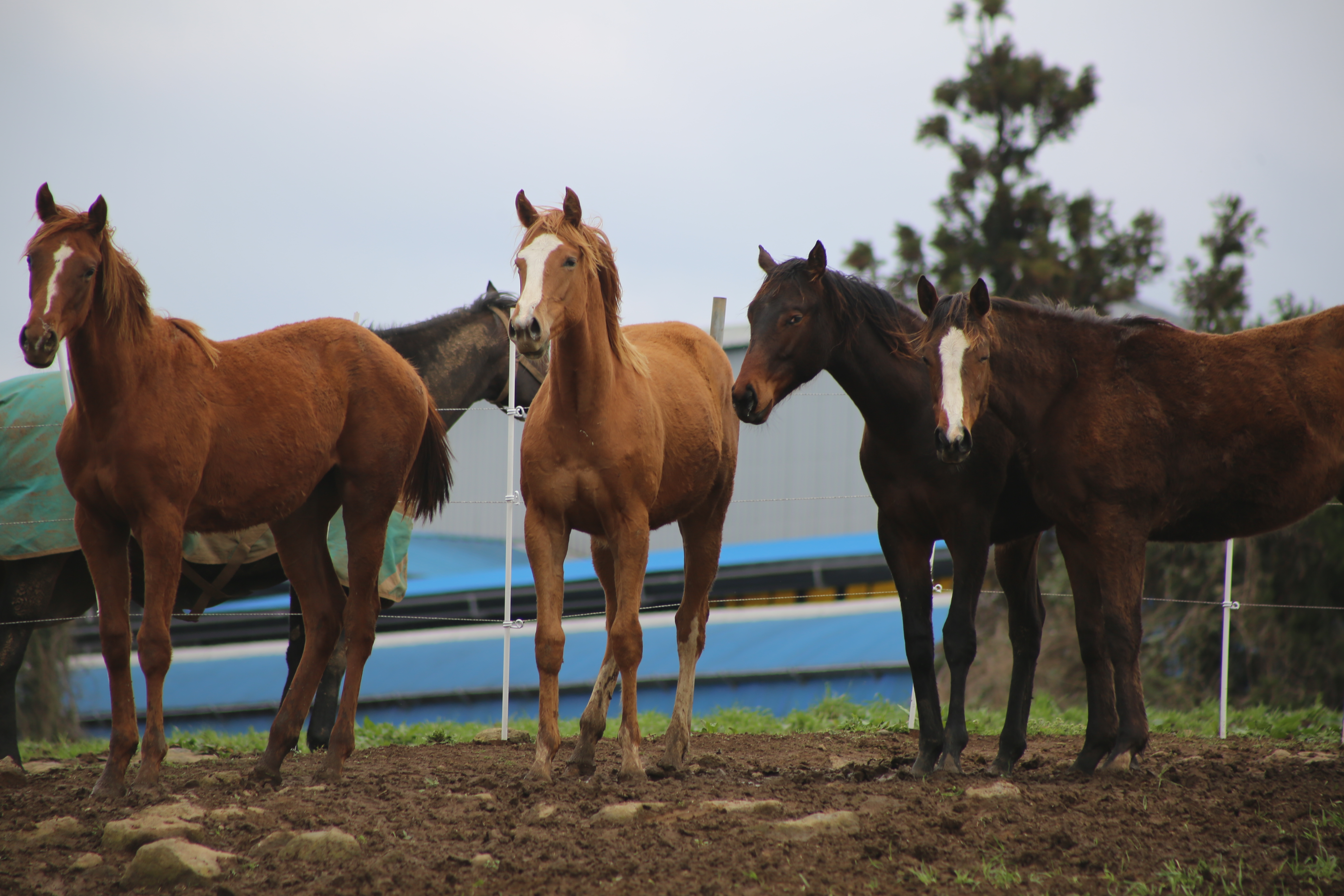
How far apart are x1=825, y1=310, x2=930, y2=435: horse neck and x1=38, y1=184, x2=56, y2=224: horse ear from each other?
3404 millimetres

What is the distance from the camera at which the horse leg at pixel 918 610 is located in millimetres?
4949

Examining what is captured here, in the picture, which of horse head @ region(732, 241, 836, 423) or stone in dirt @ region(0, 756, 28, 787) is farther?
horse head @ region(732, 241, 836, 423)

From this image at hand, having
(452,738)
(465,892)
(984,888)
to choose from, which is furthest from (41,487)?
(984,888)

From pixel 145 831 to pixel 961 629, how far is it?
3.45 metres

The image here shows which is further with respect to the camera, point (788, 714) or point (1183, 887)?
point (788, 714)

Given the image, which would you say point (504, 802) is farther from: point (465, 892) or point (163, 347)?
point (163, 347)

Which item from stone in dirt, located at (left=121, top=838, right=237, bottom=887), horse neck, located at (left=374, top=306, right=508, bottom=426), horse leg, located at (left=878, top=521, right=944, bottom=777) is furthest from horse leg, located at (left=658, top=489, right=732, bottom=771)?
stone in dirt, located at (left=121, top=838, right=237, bottom=887)

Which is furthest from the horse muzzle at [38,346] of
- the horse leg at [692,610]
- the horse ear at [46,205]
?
the horse leg at [692,610]

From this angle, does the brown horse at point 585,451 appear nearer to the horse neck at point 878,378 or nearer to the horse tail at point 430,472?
the horse neck at point 878,378

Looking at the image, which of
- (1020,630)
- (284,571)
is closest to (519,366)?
(284,571)

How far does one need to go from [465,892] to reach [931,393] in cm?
310

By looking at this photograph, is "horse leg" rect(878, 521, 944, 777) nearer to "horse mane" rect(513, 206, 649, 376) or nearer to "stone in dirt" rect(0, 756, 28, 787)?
"horse mane" rect(513, 206, 649, 376)

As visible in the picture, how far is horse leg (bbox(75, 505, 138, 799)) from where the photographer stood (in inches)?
166

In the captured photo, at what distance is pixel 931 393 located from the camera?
199 inches
